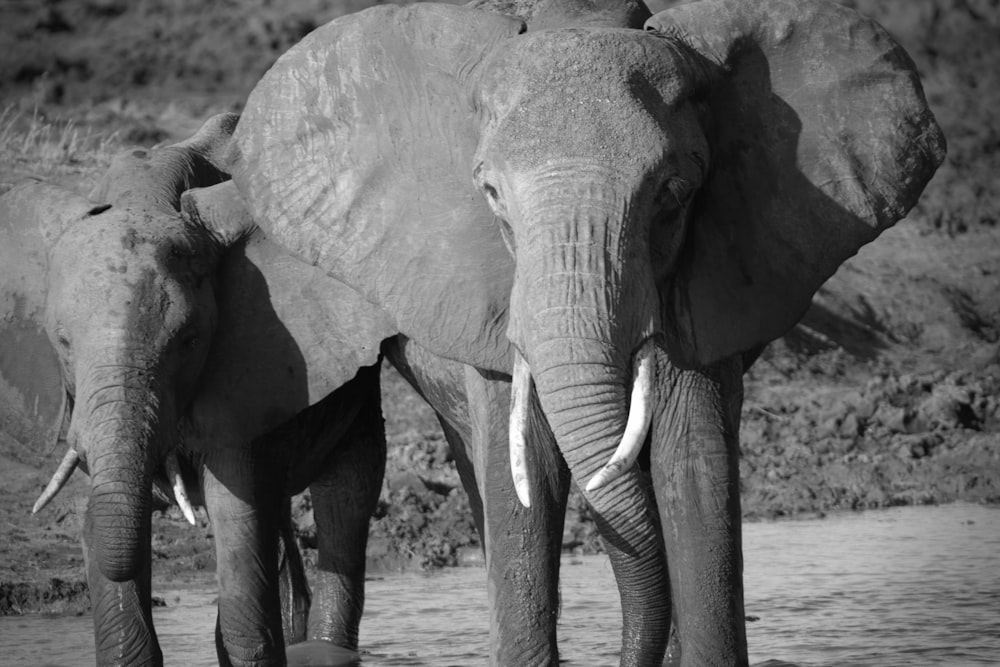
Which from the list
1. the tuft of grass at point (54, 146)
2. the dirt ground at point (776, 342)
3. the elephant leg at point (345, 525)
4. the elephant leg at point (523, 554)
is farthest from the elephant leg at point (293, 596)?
the tuft of grass at point (54, 146)

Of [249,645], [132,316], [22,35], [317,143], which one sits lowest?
[249,645]

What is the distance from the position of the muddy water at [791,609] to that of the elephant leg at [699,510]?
6.85 feet

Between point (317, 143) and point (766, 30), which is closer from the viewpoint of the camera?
point (766, 30)

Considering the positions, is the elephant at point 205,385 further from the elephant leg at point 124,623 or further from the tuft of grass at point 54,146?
the tuft of grass at point 54,146

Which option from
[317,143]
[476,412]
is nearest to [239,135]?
[317,143]

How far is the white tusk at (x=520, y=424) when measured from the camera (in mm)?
4605

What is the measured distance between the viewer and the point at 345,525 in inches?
285

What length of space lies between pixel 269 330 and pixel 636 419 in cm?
238

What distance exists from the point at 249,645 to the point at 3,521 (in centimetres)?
255

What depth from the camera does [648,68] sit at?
4.56 meters

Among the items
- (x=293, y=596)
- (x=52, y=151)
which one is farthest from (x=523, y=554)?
(x=52, y=151)

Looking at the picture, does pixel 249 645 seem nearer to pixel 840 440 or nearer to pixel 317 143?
pixel 317 143

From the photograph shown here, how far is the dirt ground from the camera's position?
343 inches

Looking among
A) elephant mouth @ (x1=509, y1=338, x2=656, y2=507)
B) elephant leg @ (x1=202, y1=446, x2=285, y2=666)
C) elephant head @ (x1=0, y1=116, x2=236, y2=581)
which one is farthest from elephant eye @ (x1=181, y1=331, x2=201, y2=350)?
elephant mouth @ (x1=509, y1=338, x2=656, y2=507)
